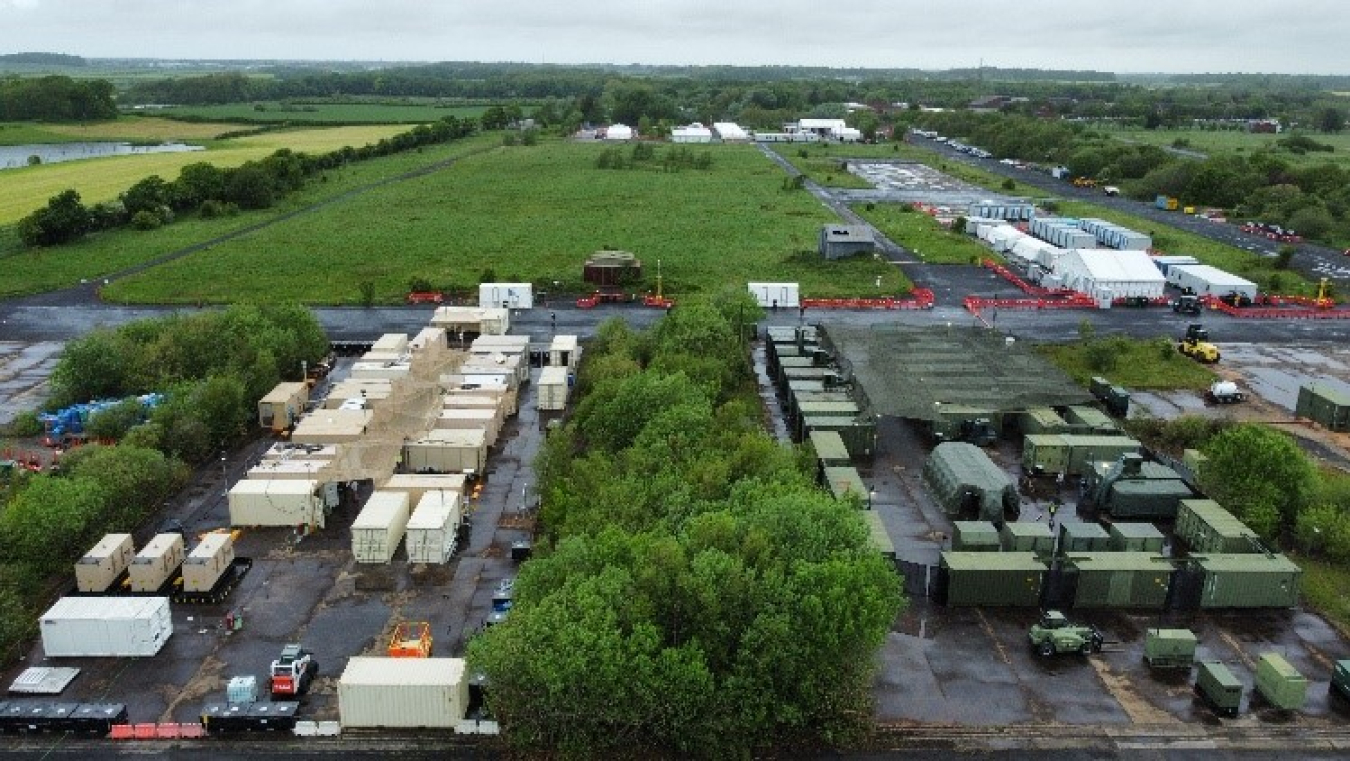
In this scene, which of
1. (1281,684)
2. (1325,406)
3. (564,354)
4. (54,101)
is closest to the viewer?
(1281,684)

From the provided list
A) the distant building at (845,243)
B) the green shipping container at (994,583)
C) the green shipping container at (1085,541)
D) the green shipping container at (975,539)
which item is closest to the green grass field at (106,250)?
the distant building at (845,243)

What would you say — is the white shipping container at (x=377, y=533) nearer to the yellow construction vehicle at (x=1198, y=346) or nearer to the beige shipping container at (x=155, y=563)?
the beige shipping container at (x=155, y=563)

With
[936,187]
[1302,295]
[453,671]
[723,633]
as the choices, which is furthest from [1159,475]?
[936,187]

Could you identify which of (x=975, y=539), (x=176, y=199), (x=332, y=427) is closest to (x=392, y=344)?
(x=332, y=427)

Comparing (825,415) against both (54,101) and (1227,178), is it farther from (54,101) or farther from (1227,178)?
(54,101)

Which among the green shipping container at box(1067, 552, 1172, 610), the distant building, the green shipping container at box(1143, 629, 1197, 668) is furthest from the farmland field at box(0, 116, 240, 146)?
the green shipping container at box(1143, 629, 1197, 668)

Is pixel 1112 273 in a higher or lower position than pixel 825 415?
higher
